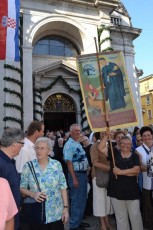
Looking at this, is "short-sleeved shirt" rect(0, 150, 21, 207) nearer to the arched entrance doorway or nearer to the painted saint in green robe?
the painted saint in green robe

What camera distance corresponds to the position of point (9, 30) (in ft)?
25.7

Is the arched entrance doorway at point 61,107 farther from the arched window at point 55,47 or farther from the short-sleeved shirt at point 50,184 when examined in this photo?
the short-sleeved shirt at point 50,184

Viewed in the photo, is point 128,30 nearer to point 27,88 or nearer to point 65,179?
point 27,88

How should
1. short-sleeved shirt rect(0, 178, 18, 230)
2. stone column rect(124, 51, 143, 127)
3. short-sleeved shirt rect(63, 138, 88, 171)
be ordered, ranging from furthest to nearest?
→ stone column rect(124, 51, 143, 127)
short-sleeved shirt rect(63, 138, 88, 171)
short-sleeved shirt rect(0, 178, 18, 230)

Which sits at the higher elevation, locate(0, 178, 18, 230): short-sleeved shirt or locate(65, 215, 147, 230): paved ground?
locate(0, 178, 18, 230): short-sleeved shirt

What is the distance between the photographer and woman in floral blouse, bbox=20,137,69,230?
3.14m

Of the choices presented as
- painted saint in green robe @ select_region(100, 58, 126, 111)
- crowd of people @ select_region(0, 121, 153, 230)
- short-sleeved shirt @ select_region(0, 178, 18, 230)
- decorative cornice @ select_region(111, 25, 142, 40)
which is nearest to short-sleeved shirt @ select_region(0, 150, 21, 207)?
crowd of people @ select_region(0, 121, 153, 230)

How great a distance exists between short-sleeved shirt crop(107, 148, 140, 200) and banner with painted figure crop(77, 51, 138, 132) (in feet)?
2.36

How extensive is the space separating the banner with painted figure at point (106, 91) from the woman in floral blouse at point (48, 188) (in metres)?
1.56

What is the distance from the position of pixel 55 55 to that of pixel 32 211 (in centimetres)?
1736

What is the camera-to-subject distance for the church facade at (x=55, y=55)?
16.2 metres

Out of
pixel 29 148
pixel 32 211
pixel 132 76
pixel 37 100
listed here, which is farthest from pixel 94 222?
pixel 132 76

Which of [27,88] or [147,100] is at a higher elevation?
[147,100]

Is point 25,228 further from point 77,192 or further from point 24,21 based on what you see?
point 24,21
